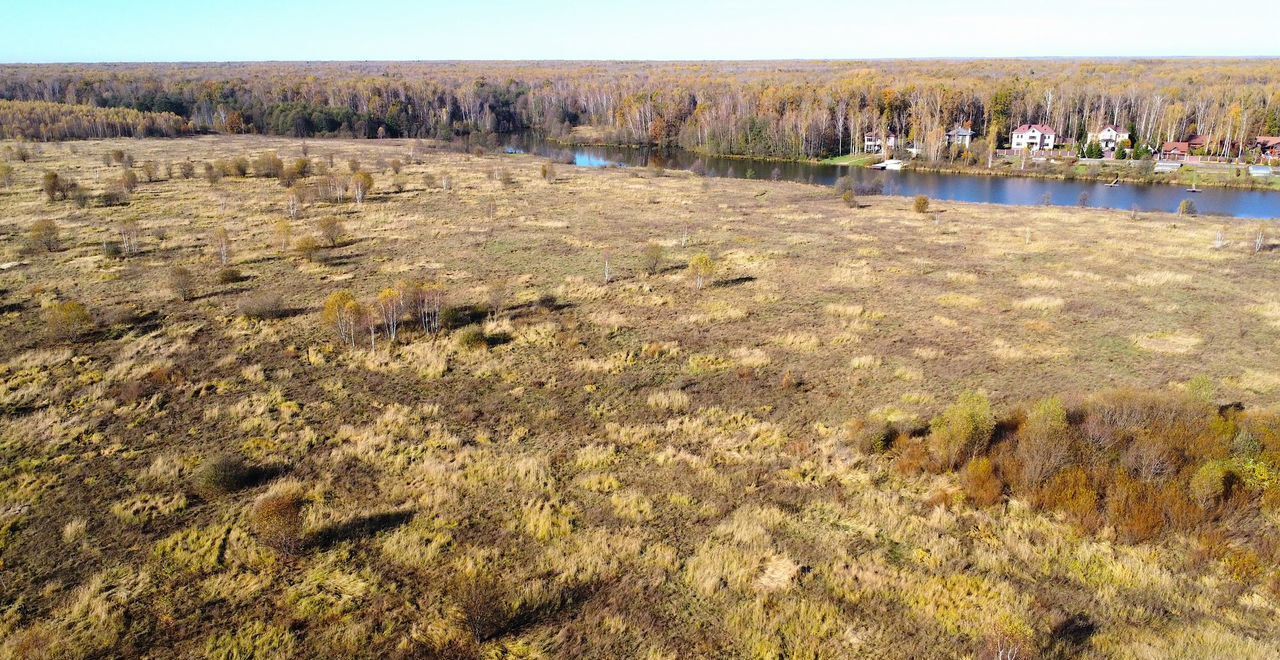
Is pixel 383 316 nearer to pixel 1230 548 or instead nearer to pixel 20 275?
pixel 20 275

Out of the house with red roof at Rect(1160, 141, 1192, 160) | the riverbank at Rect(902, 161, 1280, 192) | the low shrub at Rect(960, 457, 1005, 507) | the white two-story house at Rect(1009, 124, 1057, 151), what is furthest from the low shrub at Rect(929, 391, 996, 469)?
the white two-story house at Rect(1009, 124, 1057, 151)

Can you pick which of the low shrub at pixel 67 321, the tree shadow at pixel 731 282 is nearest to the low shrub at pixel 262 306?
the low shrub at pixel 67 321

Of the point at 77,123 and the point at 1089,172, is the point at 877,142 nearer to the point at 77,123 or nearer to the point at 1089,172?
the point at 1089,172

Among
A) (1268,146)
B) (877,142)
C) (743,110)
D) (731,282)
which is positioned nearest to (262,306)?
(731,282)

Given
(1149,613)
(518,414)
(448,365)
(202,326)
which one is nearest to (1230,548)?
(1149,613)

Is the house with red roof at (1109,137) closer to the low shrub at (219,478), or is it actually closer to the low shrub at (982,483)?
the low shrub at (982,483)

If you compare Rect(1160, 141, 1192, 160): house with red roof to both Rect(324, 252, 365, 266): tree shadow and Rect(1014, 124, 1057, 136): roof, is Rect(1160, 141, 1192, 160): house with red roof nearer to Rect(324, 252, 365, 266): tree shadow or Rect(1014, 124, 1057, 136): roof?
Rect(1014, 124, 1057, 136): roof
